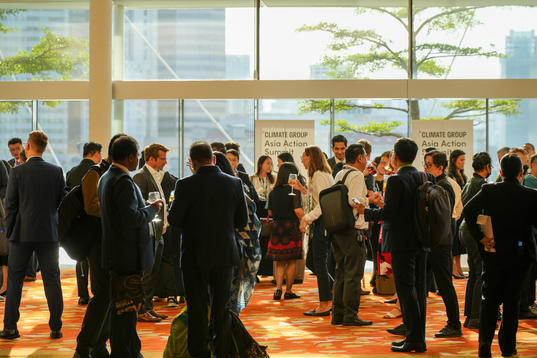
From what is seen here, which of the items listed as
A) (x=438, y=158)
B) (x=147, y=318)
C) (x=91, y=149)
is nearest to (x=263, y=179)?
(x=91, y=149)

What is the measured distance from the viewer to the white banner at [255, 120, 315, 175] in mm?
12305

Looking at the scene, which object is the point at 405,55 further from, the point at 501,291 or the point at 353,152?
the point at 501,291

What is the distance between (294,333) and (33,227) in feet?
Result: 8.59

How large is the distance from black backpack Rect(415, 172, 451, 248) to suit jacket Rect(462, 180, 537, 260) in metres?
0.40

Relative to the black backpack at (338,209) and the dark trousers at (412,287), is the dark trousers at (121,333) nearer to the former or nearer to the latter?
the dark trousers at (412,287)

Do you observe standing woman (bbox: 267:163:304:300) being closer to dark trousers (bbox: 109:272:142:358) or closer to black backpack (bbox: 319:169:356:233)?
black backpack (bbox: 319:169:356:233)

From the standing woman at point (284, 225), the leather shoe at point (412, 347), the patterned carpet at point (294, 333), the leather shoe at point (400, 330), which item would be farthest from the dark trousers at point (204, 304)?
the standing woman at point (284, 225)

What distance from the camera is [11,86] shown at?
13.0 meters

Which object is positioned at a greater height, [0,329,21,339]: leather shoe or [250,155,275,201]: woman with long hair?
[250,155,275,201]: woman with long hair

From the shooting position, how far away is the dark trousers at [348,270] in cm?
702

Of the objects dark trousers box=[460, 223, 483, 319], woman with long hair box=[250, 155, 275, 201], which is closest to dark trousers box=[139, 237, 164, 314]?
woman with long hair box=[250, 155, 275, 201]

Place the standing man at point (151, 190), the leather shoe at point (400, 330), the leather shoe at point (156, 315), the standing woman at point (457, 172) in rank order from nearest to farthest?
the leather shoe at point (400, 330), the standing man at point (151, 190), the leather shoe at point (156, 315), the standing woman at point (457, 172)

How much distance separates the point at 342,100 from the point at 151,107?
3.51 m

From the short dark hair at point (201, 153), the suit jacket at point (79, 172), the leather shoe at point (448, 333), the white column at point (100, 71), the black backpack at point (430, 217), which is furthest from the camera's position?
the white column at point (100, 71)
